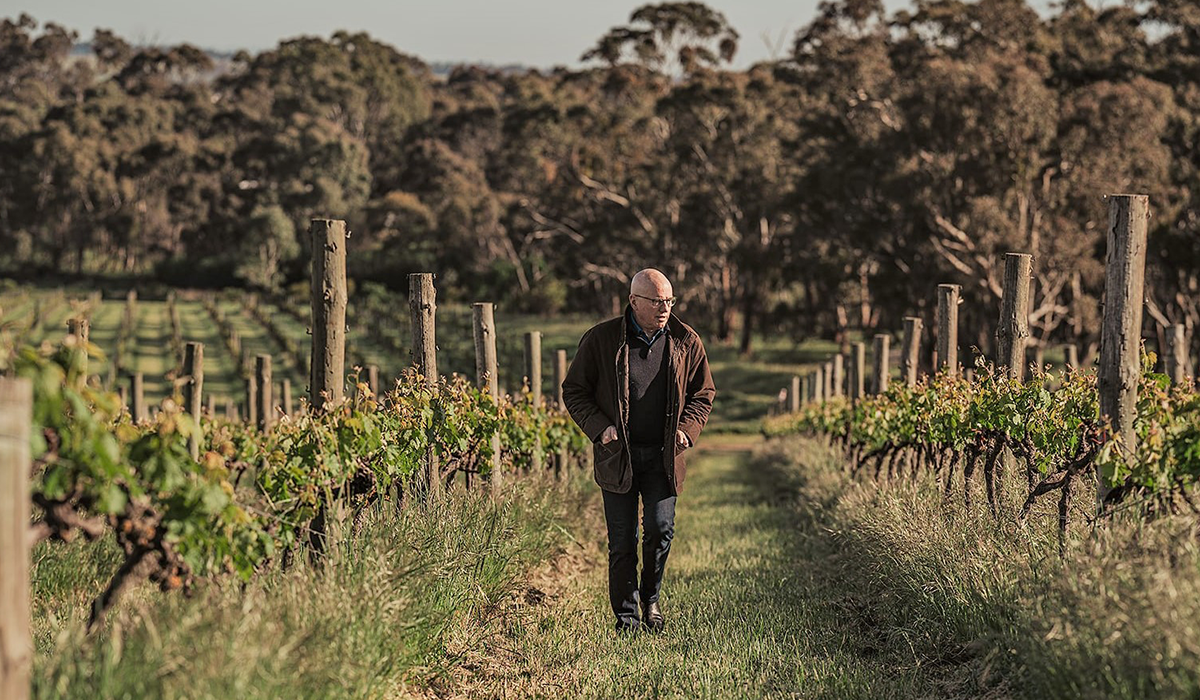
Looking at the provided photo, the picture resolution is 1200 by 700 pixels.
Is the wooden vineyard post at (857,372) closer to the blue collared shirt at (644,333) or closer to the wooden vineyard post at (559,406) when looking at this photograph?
the wooden vineyard post at (559,406)

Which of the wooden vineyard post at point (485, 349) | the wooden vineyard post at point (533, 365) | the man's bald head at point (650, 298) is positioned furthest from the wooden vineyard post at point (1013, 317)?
the wooden vineyard post at point (533, 365)

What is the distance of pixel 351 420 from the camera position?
6.82 m

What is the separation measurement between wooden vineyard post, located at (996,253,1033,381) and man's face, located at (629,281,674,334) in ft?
10.3

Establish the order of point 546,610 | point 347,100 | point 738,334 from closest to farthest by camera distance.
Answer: point 546,610 → point 738,334 → point 347,100

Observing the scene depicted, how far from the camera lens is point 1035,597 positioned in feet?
18.6

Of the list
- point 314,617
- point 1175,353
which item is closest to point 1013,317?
point 314,617

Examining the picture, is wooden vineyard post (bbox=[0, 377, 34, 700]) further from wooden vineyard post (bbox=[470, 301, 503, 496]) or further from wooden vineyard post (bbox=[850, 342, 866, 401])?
wooden vineyard post (bbox=[850, 342, 866, 401])

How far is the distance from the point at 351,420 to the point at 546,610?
5.54 ft

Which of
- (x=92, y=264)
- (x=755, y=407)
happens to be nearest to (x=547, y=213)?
(x=755, y=407)

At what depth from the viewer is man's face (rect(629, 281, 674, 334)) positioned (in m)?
7.10

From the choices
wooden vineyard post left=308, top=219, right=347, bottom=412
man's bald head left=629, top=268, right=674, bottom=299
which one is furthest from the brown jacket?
wooden vineyard post left=308, top=219, right=347, bottom=412

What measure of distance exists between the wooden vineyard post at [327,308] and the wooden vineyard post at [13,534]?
4253mm

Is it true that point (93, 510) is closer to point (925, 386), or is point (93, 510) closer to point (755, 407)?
point (925, 386)

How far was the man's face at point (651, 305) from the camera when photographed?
7098mm
